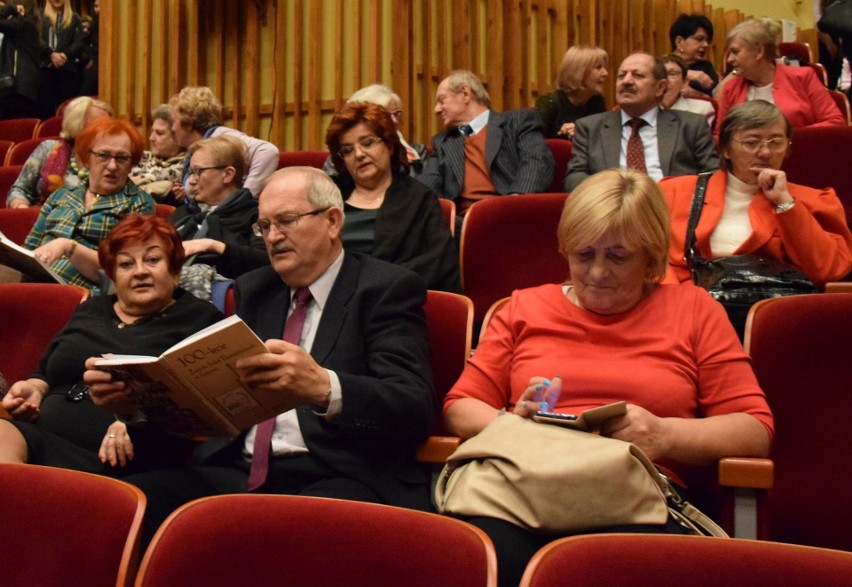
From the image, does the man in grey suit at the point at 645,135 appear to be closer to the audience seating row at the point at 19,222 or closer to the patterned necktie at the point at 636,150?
the patterned necktie at the point at 636,150

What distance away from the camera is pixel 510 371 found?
1.87 metres

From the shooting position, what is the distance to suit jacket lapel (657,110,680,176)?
11.8 feet

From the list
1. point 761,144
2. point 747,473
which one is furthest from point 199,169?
point 747,473

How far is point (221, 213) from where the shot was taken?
10.7ft

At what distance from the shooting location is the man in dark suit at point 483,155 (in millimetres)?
3777

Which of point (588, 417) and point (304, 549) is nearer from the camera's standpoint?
point (304, 549)

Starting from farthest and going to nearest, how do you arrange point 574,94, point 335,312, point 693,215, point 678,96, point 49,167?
point 678,96
point 574,94
point 49,167
point 693,215
point 335,312

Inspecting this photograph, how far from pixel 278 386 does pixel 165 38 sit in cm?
506

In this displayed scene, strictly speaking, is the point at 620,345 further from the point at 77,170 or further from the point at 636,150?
the point at 77,170

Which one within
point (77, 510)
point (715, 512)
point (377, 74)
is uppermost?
point (377, 74)

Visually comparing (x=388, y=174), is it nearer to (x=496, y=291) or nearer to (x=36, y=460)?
(x=496, y=291)

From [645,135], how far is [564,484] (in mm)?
2547

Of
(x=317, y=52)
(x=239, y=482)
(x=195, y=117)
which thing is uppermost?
(x=317, y=52)

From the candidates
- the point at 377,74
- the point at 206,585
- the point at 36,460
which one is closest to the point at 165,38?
the point at 377,74
